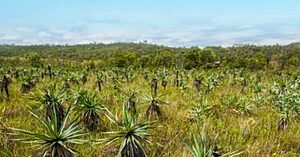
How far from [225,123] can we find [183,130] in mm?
1225

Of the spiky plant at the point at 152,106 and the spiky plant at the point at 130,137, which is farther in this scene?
the spiky plant at the point at 152,106

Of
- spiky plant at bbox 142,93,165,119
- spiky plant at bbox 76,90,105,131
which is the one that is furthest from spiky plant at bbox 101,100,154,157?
spiky plant at bbox 142,93,165,119

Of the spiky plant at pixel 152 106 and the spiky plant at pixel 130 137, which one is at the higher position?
the spiky plant at pixel 130 137

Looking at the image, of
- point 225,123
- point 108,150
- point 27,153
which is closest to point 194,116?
point 225,123

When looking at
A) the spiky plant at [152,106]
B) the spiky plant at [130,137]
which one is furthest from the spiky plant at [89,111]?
the spiky plant at [130,137]

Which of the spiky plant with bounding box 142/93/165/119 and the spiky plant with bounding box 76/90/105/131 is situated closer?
the spiky plant with bounding box 76/90/105/131

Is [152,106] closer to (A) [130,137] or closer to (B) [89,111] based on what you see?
(B) [89,111]

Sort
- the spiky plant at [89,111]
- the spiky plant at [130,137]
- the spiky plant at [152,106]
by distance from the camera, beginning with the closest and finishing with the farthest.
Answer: the spiky plant at [130,137], the spiky plant at [89,111], the spiky plant at [152,106]

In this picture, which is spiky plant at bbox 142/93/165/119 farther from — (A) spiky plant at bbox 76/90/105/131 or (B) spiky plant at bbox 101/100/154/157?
(B) spiky plant at bbox 101/100/154/157

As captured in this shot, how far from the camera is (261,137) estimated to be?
5.70m

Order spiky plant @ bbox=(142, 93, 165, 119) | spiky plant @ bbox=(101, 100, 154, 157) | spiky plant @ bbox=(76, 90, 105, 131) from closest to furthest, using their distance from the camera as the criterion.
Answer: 1. spiky plant @ bbox=(101, 100, 154, 157)
2. spiky plant @ bbox=(76, 90, 105, 131)
3. spiky plant @ bbox=(142, 93, 165, 119)

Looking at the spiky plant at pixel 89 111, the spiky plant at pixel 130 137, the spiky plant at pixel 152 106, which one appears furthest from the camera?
the spiky plant at pixel 152 106

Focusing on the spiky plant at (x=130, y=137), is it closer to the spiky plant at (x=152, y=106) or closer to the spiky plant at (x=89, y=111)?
the spiky plant at (x=89, y=111)

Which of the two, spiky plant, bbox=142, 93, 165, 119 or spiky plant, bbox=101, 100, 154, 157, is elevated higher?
spiky plant, bbox=101, 100, 154, 157
